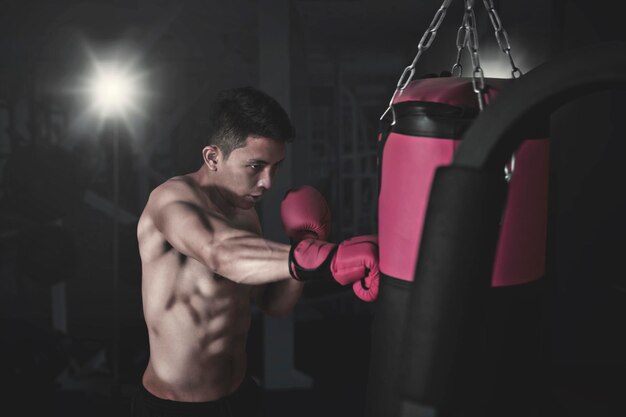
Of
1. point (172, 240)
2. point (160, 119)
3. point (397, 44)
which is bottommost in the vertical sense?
point (172, 240)

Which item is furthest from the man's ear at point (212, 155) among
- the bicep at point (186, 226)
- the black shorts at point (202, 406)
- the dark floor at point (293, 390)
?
the dark floor at point (293, 390)

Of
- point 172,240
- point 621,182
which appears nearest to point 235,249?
point 172,240

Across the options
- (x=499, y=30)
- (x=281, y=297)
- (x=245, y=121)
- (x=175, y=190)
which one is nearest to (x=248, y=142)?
(x=245, y=121)

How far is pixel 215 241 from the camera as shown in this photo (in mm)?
1483

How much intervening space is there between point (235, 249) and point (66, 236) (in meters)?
3.38

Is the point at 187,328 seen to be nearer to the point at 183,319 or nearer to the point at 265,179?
the point at 183,319

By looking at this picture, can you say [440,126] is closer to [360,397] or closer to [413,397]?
[413,397]

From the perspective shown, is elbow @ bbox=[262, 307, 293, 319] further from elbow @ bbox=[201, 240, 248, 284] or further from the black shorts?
elbow @ bbox=[201, 240, 248, 284]

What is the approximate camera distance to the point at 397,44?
292 inches

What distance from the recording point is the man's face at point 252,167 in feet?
5.98

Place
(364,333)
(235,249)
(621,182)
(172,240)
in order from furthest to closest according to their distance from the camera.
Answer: (364,333)
(621,182)
(172,240)
(235,249)

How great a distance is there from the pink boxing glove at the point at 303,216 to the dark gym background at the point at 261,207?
2145 millimetres

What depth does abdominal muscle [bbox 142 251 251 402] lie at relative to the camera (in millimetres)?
1863

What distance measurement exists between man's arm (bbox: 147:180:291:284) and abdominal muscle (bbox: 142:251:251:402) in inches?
8.9
